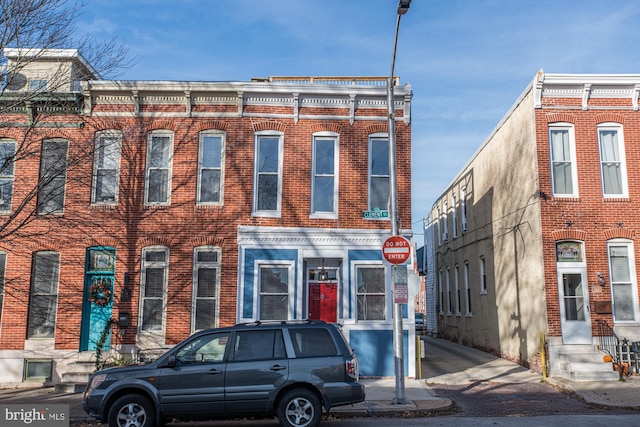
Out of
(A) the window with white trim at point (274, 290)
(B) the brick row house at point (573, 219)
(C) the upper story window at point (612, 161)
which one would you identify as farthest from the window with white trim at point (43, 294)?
(C) the upper story window at point (612, 161)

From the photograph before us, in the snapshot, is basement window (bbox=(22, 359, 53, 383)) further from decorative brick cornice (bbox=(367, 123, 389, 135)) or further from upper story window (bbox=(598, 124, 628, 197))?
upper story window (bbox=(598, 124, 628, 197))

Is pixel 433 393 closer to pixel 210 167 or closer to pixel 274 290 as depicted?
pixel 274 290

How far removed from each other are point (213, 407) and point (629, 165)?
45.2 ft

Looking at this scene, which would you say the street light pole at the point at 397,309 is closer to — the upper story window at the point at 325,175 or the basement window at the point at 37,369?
the upper story window at the point at 325,175

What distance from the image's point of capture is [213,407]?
9008mm

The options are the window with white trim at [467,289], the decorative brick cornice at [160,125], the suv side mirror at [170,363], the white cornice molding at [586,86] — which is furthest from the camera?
the window with white trim at [467,289]

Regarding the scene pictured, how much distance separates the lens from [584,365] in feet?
46.9

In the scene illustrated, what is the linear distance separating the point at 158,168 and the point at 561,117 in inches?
471

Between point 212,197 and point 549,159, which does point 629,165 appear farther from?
point 212,197

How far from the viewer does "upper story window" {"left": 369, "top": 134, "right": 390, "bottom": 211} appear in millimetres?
15820

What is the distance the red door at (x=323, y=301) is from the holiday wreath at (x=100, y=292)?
223 inches

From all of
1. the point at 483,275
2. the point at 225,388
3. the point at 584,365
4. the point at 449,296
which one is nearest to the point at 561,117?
the point at 584,365

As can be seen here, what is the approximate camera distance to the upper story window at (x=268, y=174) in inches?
619

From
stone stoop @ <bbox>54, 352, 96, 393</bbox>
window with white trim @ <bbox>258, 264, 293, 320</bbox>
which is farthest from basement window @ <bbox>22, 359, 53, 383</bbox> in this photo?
window with white trim @ <bbox>258, 264, 293, 320</bbox>
